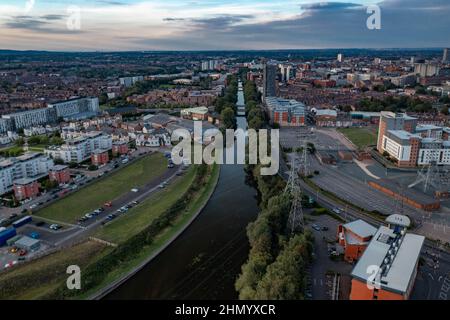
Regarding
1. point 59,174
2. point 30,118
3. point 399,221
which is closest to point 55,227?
point 59,174

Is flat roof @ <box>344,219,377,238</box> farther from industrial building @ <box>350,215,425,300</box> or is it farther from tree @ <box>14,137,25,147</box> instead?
tree @ <box>14,137,25,147</box>

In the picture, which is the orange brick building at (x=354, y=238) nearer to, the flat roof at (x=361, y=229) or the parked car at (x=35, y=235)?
the flat roof at (x=361, y=229)

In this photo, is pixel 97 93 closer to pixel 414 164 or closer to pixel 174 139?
pixel 174 139

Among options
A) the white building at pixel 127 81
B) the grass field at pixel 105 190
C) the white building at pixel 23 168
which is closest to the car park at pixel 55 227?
the grass field at pixel 105 190

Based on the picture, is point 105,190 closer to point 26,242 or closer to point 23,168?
point 23,168
